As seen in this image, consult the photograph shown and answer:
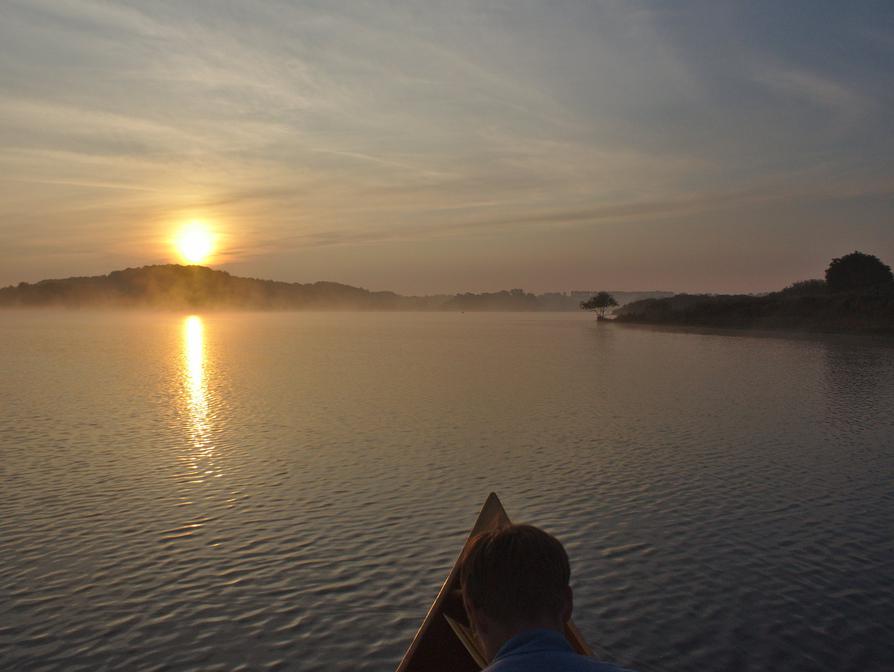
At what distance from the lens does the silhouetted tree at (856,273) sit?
138125 mm

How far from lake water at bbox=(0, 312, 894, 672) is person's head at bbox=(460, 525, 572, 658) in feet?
27.8

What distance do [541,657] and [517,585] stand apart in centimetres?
42

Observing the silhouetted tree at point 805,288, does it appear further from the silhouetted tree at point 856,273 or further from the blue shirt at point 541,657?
the blue shirt at point 541,657

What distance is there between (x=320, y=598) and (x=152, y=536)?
6.42 metres

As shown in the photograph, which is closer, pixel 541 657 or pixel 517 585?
pixel 541 657

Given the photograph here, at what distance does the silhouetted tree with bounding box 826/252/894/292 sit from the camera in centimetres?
13812

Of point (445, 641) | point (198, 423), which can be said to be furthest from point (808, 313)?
point (445, 641)

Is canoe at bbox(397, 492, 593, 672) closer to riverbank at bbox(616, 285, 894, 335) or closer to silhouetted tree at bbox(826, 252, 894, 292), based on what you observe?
riverbank at bbox(616, 285, 894, 335)

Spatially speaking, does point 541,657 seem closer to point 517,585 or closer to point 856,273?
point 517,585

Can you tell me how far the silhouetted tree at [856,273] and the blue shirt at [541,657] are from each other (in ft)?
506

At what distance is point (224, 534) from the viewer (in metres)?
18.4

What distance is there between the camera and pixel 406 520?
64.4ft

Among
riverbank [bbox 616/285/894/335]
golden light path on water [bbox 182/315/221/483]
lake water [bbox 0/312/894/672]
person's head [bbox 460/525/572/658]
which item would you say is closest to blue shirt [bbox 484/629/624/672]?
person's head [bbox 460/525/572/658]

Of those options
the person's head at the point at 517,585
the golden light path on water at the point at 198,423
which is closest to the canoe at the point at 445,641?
the person's head at the point at 517,585
